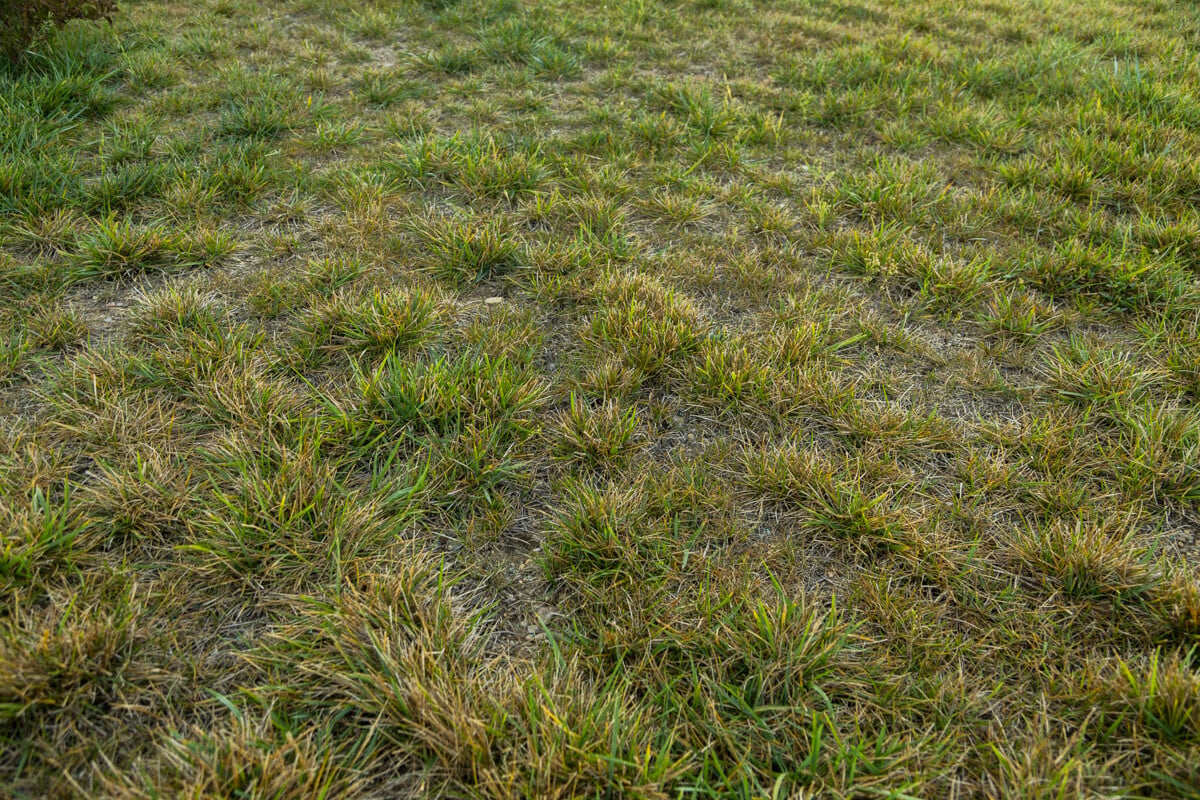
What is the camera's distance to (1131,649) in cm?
173

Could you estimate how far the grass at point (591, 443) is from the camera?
1.54 m

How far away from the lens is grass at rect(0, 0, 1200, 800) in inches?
60.7

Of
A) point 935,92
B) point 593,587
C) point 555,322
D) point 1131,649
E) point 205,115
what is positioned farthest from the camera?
point 935,92

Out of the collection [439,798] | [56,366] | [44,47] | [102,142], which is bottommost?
[439,798]

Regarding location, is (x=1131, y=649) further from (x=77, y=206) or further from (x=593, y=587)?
(x=77, y=206)

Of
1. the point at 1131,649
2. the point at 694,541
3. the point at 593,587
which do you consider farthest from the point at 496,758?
the point at 1131,649

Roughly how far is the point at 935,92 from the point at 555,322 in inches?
133

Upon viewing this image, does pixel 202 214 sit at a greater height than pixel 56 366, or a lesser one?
greater

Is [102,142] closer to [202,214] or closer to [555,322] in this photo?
[202,214]

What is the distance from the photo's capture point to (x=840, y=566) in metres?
1.96

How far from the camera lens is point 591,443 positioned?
87.6 inches

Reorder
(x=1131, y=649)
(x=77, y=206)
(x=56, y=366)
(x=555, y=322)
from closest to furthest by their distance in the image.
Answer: (x=1131, y=649) < (x=56, y=366) < (x=555, y=322) < (x=77, y=206)

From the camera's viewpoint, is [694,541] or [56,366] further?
[56,366]

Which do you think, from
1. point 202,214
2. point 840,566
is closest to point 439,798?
point 840,566
